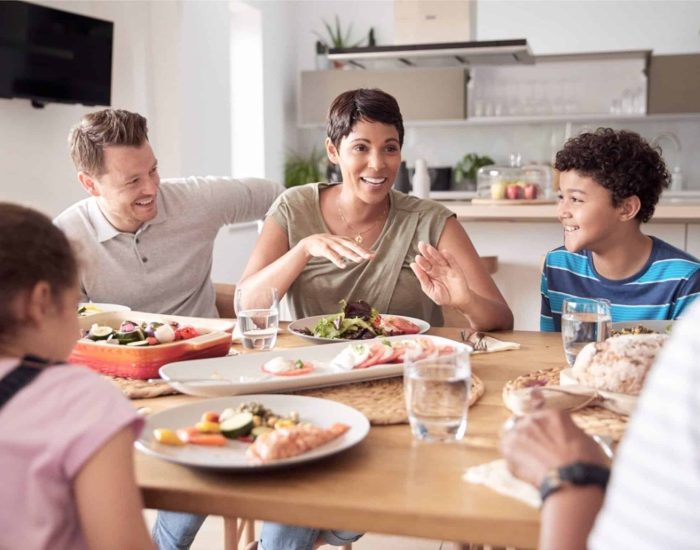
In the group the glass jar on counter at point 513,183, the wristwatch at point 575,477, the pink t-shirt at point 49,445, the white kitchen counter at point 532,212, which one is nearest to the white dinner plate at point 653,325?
the wristwatch at point 575,477

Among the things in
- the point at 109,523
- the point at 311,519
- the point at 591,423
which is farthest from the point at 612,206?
the point at 109,523

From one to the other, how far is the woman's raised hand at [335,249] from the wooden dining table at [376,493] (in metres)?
0.71

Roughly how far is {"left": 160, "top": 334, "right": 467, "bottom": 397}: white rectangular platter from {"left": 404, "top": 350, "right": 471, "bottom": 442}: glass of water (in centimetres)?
27

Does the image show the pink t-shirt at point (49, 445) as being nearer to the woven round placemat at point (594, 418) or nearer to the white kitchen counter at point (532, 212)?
the woven round placemat at point (594, 418)

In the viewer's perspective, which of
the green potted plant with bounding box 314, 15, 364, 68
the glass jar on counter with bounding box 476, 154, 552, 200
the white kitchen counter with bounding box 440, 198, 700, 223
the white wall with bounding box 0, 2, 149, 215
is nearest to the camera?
the white kitchen counter with bounding box 440, 198, 700, 223

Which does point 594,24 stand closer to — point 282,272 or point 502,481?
point 282,272

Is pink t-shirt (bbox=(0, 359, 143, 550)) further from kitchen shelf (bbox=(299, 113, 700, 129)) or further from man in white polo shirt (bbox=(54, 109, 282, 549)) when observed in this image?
kitchen shelf (bbox=(299, 113, 700, 129))

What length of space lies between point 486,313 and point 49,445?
3.99 feet

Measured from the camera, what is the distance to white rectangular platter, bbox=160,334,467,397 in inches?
52.5

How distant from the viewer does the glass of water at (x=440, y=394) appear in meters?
1.13

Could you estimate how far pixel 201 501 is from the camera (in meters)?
0.97

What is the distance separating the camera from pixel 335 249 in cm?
188

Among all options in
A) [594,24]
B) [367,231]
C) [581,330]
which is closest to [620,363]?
[581,330]

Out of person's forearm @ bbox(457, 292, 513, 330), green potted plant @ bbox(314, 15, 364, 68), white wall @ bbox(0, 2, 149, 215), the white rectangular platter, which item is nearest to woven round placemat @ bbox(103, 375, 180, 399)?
the white rectangular platter
